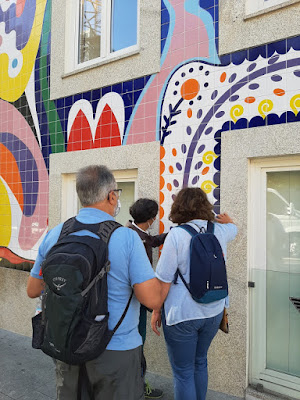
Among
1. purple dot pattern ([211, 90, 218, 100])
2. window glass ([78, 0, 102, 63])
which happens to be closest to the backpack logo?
purple dot pattern ([211, 90, 218, 100])

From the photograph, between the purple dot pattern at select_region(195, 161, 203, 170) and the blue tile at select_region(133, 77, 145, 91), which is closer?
the purple dot pattern at select_region(195, 161, 203, 170)

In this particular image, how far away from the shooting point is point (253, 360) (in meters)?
3.56

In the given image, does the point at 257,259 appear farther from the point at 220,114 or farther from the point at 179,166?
the point at 220,114

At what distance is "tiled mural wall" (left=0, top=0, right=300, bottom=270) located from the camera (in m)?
3.46

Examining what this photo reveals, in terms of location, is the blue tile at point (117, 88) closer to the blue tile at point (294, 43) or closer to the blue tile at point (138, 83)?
the blue tile at point (138, 83)

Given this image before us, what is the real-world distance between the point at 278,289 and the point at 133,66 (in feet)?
9.71

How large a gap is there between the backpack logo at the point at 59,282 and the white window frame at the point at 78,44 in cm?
327

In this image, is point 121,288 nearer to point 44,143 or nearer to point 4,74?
point 44,143

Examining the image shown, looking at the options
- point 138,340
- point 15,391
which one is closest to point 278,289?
point 138,340

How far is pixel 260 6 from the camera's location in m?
3.56

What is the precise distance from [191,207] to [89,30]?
12.2 ft

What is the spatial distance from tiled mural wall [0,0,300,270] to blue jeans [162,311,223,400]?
1.46 metres

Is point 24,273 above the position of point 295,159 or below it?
below

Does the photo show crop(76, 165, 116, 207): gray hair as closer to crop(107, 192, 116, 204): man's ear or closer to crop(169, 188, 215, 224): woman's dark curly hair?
crop(107, 192, 116, 204): man's ear
